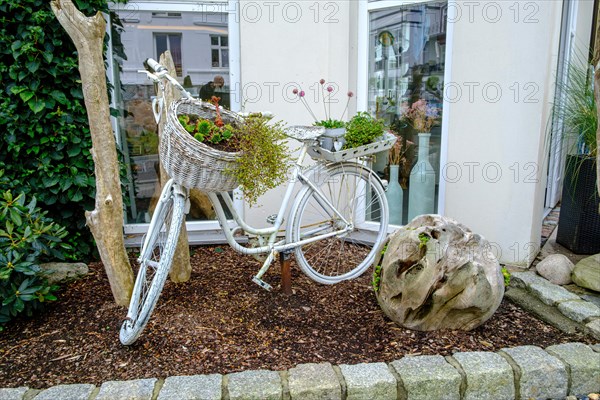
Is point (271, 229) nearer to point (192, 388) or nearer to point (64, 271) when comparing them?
point (192, 388)

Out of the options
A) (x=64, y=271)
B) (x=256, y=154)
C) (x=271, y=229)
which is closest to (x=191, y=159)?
(x=256, y=154)

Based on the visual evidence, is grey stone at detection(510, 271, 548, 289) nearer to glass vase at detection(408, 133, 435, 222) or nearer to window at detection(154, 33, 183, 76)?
glass vase at detection(408, 133, 435, 222)

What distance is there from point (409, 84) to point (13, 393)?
3.50 metres

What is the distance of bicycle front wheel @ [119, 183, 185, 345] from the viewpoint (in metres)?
2.60

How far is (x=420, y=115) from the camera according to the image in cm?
424

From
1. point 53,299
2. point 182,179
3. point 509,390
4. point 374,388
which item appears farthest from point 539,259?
point 53,299

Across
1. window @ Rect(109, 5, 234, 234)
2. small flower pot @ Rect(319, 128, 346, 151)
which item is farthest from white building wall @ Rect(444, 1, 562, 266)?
window @ Rect(109, 5, 234, 234)

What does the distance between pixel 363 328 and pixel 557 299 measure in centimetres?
133

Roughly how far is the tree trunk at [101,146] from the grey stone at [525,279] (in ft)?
8.66

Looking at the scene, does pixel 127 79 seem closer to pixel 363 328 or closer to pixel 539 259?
pixel 363 328

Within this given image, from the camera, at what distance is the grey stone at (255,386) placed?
2.31m

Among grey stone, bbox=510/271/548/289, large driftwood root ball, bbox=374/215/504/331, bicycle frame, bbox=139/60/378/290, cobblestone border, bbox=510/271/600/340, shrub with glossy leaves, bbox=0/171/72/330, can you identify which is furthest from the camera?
grey stone, bbox=510/271/548/289

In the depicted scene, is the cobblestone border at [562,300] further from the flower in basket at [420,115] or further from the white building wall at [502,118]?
the flower in basket at [420,115]

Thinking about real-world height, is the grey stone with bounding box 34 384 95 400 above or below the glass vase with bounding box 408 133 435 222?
below
